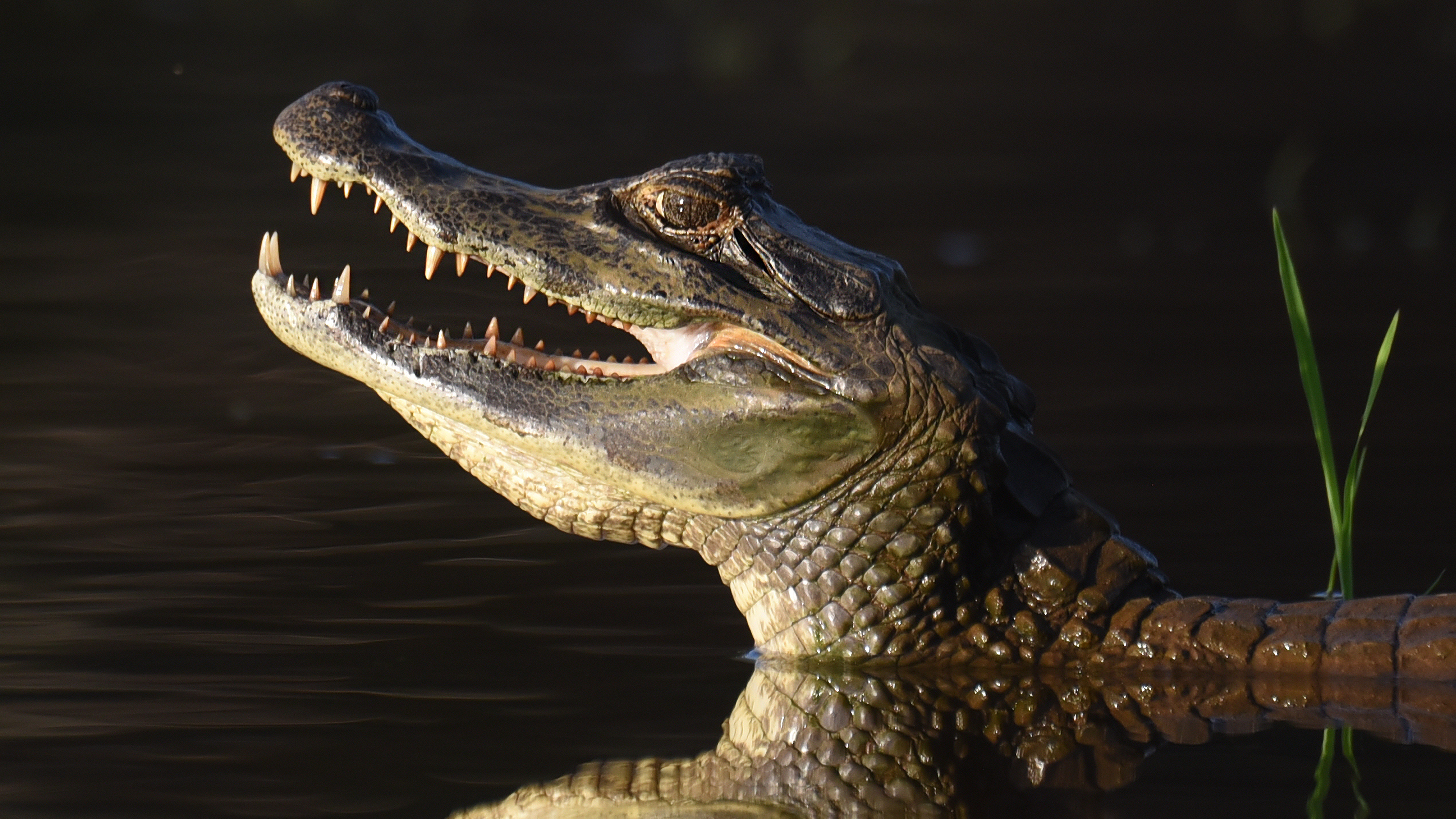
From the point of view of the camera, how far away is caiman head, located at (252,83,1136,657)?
3.64m

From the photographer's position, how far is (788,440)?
3643 mm

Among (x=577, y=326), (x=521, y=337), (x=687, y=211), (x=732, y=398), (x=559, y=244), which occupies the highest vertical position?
(x=687, y=211)

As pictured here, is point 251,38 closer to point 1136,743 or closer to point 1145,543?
point 1145,543

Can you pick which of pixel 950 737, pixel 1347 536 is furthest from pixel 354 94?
pixel 1347 536

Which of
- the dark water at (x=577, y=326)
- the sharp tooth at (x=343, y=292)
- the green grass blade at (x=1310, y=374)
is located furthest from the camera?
the green grass blade at (x=1310, y=374)

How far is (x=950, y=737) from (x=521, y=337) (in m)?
1.24

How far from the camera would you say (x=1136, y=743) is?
10.5 feet

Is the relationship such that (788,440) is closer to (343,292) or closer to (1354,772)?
(343,292)

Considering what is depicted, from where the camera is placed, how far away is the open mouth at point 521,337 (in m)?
3.71

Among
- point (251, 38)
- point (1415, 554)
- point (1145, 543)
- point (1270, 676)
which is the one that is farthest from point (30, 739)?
point (251, 38)

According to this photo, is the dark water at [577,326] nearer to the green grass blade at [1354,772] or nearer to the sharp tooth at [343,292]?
the green grass blade at [1354,772]

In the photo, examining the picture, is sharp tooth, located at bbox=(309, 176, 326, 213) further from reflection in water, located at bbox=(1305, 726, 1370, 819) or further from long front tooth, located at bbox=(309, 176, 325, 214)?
reflection in water, located at bbox=(1305, 726, 1370, 819)

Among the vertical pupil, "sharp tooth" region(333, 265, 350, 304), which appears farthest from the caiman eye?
"sharp tooth" region(333, 265, 350, 304)

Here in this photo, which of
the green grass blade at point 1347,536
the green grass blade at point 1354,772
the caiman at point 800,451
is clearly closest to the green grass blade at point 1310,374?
the green grass blade at point 1347,536
